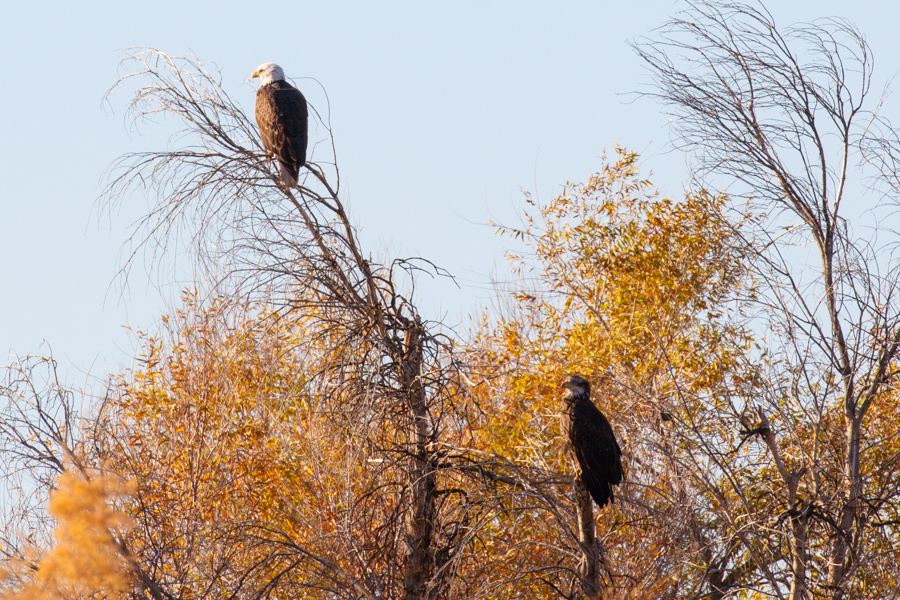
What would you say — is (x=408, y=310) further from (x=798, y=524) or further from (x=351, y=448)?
(x=798, y=524)

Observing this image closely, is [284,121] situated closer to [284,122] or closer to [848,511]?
[284,122]


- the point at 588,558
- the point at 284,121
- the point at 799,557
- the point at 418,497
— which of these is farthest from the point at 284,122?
the point at 799,557

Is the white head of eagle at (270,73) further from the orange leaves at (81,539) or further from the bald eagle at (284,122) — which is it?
the orange leaves at (81,539)

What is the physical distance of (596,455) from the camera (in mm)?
6832

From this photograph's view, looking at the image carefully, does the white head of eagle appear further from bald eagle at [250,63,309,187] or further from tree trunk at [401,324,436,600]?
tree trunk at [401,324,436,600]

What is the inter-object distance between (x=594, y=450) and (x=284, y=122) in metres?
3.71

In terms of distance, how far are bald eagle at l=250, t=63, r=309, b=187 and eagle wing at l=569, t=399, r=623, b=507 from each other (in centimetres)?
283

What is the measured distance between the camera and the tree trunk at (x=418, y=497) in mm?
6285

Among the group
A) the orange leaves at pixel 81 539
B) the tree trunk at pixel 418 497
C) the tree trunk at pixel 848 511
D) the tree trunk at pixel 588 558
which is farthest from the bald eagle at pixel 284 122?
the tree trunk at pixel 848 511

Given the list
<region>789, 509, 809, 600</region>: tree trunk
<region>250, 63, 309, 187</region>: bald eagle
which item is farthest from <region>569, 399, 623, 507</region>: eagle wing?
<region>250, 63, 309, 187</region>: bald eagle

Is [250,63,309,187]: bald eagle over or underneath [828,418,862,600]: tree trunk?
over

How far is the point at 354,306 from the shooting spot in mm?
6254

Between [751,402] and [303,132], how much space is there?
417cm

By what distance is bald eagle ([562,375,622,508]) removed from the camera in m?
6.83
